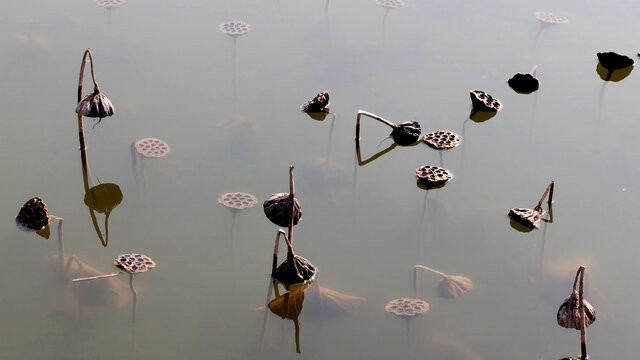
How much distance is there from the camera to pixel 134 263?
2.68 meters

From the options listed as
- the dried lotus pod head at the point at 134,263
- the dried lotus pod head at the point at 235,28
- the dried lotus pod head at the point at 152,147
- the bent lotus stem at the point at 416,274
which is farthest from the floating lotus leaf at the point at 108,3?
the bent lotus stem at the point at 416,274

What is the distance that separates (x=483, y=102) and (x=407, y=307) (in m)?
1.28

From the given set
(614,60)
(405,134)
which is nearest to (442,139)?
(405,134)

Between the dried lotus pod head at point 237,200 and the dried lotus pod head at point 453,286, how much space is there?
2.42 ft

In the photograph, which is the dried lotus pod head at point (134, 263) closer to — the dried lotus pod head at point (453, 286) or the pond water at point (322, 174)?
the pond water at point (322, 174)

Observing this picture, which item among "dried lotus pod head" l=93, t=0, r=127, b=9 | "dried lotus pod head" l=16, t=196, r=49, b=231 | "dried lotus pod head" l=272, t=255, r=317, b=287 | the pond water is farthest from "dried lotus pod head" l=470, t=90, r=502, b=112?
"dried lotus pod head" l=93, t=0, r=127, b=9

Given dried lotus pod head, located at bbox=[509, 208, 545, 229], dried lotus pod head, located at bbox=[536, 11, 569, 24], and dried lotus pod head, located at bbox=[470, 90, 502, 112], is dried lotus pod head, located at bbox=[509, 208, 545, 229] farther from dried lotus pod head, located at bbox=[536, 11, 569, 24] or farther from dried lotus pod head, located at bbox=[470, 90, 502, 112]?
dried lotus pod head, located at bbox=[536, 11, 569, 24]

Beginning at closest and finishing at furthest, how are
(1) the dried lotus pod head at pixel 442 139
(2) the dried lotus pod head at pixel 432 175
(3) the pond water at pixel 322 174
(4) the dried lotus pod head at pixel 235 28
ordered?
1. (3) the pond water at pixel 322 174
2. (2) the dried lotus pod head at pixel 432 175
3. (1) the dried lotus pod head at pixel 442 139
4. (4) the dried lotus pod head at pixel 235 28

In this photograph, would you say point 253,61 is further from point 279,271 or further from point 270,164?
point 279,271

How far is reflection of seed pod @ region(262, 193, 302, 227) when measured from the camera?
2.66 meters

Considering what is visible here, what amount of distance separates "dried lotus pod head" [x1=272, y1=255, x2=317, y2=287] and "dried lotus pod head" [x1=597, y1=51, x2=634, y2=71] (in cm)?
213

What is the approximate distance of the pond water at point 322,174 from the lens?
8.32 feet

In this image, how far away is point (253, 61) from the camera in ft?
12.7

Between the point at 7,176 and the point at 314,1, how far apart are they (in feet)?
6.71
